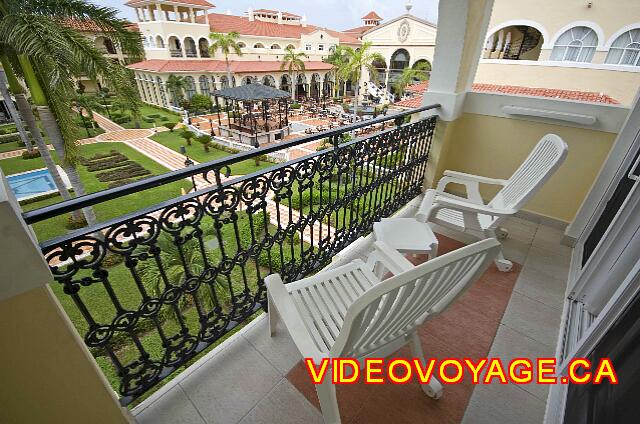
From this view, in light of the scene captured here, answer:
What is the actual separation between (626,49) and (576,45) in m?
1.65

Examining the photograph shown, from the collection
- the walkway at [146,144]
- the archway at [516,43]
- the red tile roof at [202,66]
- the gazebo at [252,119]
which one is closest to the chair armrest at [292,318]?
the walkway at [146,144]

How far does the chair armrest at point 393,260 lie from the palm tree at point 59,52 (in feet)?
18.6

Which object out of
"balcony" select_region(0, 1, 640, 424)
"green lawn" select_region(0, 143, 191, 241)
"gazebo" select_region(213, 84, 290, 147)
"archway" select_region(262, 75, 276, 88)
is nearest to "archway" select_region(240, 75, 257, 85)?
"archway" select_region(262, 75, 276, 88)

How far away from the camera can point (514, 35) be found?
14523mm

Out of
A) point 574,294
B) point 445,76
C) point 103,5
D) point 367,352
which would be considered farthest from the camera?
point 103,5

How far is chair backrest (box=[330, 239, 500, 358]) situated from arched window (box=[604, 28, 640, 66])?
1654 cm

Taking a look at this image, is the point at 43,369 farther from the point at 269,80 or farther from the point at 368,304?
the point at 269,80

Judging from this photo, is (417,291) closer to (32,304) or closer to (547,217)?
(32,304)

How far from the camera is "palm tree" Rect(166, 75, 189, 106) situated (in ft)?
75.4

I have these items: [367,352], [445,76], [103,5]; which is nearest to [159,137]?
[103,5]

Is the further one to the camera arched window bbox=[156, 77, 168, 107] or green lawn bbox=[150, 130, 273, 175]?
arched window bbox=[156, 77, 168, 107]

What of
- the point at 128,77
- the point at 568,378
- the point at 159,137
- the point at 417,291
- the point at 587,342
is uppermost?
the point at 128,77

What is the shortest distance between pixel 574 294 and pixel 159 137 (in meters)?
21.2

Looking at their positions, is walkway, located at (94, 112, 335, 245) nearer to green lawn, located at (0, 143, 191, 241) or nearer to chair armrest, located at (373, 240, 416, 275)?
green lawn, located at (0, 143, 191, 241)
